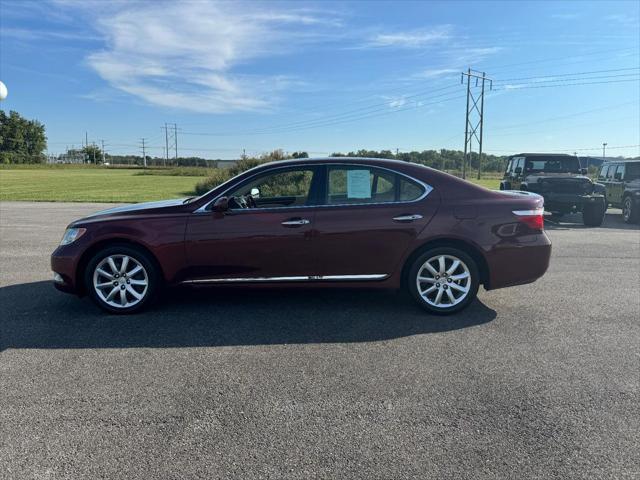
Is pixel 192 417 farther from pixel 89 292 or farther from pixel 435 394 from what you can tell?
pixel 89 292

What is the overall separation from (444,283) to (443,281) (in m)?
0.02

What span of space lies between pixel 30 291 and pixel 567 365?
19.9 feet

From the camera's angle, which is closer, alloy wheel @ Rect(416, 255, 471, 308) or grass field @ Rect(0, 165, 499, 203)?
alloy wheel @ Rect(416, 255, 471, 308)

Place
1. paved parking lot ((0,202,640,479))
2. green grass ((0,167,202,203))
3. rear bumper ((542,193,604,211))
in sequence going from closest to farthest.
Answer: paved parking lot ((0,202,640,479)) → rear bumper ((542,193,604,211)) → green grass ((0,167,202,203))

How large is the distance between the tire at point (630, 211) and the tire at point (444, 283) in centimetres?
1261

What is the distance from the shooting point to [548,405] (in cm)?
330

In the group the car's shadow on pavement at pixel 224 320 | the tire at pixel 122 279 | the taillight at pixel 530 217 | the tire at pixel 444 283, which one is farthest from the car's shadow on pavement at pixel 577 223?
the tire at pixel 122 279

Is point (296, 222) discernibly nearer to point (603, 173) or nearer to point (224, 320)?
point (224, 320)

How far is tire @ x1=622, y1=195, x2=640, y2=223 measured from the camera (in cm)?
1479

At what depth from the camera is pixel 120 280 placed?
507 centimetres

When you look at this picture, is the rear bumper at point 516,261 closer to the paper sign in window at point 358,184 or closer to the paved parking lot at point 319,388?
the paved parking lot at point 319,388

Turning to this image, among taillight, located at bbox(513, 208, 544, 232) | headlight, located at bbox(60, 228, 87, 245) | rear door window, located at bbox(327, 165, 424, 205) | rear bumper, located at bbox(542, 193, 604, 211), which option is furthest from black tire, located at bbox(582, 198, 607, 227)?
headlight, located at bbox(60, 228, 87, 245)

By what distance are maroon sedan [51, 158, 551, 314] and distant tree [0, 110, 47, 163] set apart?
117 metres

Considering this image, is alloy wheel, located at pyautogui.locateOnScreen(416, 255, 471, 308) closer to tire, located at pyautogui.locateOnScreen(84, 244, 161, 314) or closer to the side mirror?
the side mirror
